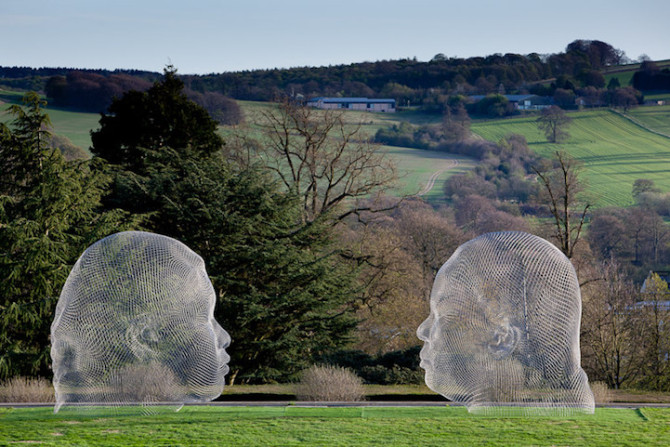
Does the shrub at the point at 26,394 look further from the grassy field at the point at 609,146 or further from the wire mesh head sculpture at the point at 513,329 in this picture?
the grassy field at the point at 609,146

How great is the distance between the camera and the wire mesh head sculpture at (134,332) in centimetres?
1274

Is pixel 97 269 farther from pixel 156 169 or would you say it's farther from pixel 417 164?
pixel 417 164

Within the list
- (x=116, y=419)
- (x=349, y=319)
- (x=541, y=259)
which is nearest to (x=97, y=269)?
(x=116, y=419)

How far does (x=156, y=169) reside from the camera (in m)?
26.7

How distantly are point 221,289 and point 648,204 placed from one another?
231ft

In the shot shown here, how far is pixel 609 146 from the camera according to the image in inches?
4129

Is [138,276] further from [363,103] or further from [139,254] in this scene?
[363,103]

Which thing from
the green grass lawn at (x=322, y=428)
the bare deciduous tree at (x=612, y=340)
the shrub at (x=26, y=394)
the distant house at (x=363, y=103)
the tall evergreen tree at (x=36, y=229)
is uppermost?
the distant house at (x=363, y=103)

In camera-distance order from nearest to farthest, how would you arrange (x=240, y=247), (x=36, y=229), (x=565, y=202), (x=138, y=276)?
(x=138, y=276), (x=36, y=229), (x=240, y=247), (x=565, y=202)

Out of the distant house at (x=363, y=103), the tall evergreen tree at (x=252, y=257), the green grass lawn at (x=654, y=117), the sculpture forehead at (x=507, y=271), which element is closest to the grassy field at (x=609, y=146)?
the green grass lawn at (x=654, y=117)

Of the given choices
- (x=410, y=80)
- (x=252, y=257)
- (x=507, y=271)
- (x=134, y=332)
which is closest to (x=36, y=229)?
(x=252, y=257)

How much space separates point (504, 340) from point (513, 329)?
212mm

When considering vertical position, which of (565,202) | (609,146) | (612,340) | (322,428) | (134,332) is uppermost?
(134,332)

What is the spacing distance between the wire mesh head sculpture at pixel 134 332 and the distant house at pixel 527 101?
104521 millimetres
